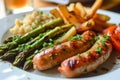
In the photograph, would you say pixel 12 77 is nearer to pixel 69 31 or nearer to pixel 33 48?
pixel 33 48

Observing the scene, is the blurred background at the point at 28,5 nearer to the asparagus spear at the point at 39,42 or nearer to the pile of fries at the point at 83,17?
the pile of fries at the point at 83,17

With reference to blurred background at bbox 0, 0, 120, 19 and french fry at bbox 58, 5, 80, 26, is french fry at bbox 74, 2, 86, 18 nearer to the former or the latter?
french fry at bbox 58, 5, 80, 26

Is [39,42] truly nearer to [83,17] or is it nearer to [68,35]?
[68,35]

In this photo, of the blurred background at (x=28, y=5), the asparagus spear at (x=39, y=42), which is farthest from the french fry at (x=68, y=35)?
the blurred background at (x=28, y=5)

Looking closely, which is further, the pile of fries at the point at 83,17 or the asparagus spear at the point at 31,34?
the pile of fries at the point at 83,17

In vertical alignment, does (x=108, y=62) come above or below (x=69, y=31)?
below

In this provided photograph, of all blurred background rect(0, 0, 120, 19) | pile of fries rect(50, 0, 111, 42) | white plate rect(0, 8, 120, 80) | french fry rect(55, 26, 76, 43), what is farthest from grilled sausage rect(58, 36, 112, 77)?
blurred background rect(0, 0, 120, 19)

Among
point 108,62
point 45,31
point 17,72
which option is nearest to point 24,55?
point 17,72
